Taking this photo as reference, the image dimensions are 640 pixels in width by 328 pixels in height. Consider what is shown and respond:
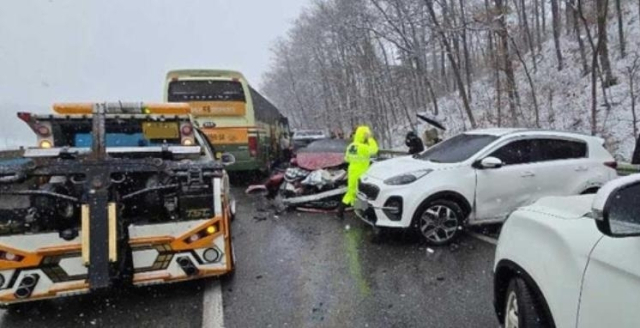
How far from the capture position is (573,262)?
6.67 feet

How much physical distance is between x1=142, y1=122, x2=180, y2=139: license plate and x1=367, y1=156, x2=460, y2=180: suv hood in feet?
9.41

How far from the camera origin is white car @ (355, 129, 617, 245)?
19.8 ft

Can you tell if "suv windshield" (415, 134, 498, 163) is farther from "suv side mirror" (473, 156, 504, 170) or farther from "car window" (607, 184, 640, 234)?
"car window" (607, 184, 640, 234)

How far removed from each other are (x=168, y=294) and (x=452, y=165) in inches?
155

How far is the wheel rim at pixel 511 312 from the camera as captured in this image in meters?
2.64

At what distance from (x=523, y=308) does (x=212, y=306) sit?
2.85 meters

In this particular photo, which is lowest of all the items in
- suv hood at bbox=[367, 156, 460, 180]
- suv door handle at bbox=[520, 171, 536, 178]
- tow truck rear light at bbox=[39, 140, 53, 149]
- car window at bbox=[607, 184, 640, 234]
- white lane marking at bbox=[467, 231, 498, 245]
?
white lane marking at bbox=[467, 231, 498, 245]

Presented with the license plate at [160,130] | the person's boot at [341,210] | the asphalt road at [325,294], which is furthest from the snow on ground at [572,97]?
the license plate at [160,130]

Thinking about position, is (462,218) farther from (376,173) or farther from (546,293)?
(546,293)

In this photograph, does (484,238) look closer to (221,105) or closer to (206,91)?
(221,105)

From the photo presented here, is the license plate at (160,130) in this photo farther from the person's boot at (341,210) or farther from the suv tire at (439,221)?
the person's boot at (341,210)

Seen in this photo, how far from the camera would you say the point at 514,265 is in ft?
8.66

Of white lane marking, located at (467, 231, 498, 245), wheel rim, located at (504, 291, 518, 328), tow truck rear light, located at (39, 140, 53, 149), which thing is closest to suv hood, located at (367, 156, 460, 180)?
white lane marking, located at (467, 231, 498, 245)

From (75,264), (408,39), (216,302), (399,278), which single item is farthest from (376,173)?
(408,39)
